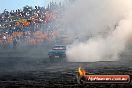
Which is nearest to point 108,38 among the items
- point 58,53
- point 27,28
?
point 58,53

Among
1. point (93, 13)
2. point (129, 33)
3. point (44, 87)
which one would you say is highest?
point (93, 13)

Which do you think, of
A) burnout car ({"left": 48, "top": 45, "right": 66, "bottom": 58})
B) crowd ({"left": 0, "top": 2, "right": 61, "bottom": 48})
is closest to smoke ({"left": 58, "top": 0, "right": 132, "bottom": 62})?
burnout car ({"left": 48, "top": 45, "right": 66, "bottom": 58})

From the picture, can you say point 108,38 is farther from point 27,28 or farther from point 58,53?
point 27,28

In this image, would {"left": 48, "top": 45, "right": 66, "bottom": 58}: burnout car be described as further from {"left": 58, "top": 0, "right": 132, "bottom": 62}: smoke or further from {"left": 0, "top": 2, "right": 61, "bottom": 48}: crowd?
{"left": 0, "top": 2, "right": 61, "bottom": 48}: crowd

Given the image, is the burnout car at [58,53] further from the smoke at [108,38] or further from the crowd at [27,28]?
the crowd at [27,28]

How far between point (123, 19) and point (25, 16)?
81.0 meters

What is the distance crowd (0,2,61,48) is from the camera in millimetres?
85750

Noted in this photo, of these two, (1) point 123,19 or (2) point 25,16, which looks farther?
(2) point 25,16

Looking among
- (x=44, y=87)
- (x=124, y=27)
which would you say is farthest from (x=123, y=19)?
(x=44, y=87)

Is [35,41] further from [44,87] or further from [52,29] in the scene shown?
[44,87]

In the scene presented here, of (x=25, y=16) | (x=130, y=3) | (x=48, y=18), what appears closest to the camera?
(x=130, y=3)

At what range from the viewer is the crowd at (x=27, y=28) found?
85750 mm

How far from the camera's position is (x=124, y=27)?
41.5 m

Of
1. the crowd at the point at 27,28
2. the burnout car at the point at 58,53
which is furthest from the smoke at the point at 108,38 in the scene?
the crowd at the point at 27,28
